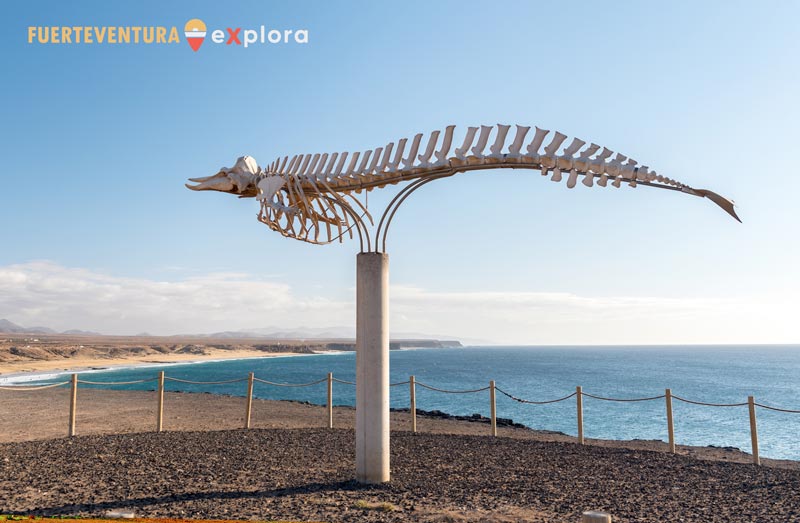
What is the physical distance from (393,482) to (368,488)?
462mm

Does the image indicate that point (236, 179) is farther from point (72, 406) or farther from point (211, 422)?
point (211, 422)

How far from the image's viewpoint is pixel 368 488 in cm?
746

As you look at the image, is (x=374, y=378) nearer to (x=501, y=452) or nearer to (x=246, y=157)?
(x=501, y=452)

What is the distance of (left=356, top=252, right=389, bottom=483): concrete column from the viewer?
770 centimetres

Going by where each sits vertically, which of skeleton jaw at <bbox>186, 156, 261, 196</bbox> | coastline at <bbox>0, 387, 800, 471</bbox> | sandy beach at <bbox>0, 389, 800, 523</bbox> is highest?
skeleton jaw at <bbox>186, 156, 261, 196</bbox>

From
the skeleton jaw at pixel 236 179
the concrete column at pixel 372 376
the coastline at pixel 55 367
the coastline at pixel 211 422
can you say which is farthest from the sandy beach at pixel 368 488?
the coastline at pixel 55 367

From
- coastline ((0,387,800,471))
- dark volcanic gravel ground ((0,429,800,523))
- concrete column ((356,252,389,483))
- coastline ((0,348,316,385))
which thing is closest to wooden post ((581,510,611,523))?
dark volcanic gravel ground ((0,429,800,523))

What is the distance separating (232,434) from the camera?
468 inches

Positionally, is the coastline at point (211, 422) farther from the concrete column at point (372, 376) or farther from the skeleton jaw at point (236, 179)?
the skeleton jaw at point (236, 179)

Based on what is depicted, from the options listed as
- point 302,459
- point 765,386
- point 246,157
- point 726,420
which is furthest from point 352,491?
point 765,386

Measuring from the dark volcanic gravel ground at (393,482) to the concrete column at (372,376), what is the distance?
1.24 feet

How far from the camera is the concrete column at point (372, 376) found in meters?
7.70

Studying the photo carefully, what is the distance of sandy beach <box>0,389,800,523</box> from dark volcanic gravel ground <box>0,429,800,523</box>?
0.02 m

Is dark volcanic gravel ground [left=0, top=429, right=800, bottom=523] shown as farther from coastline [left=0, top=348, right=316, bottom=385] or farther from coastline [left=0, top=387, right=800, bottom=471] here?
coastline [left=0, top=348, right=316, bottom=385]
